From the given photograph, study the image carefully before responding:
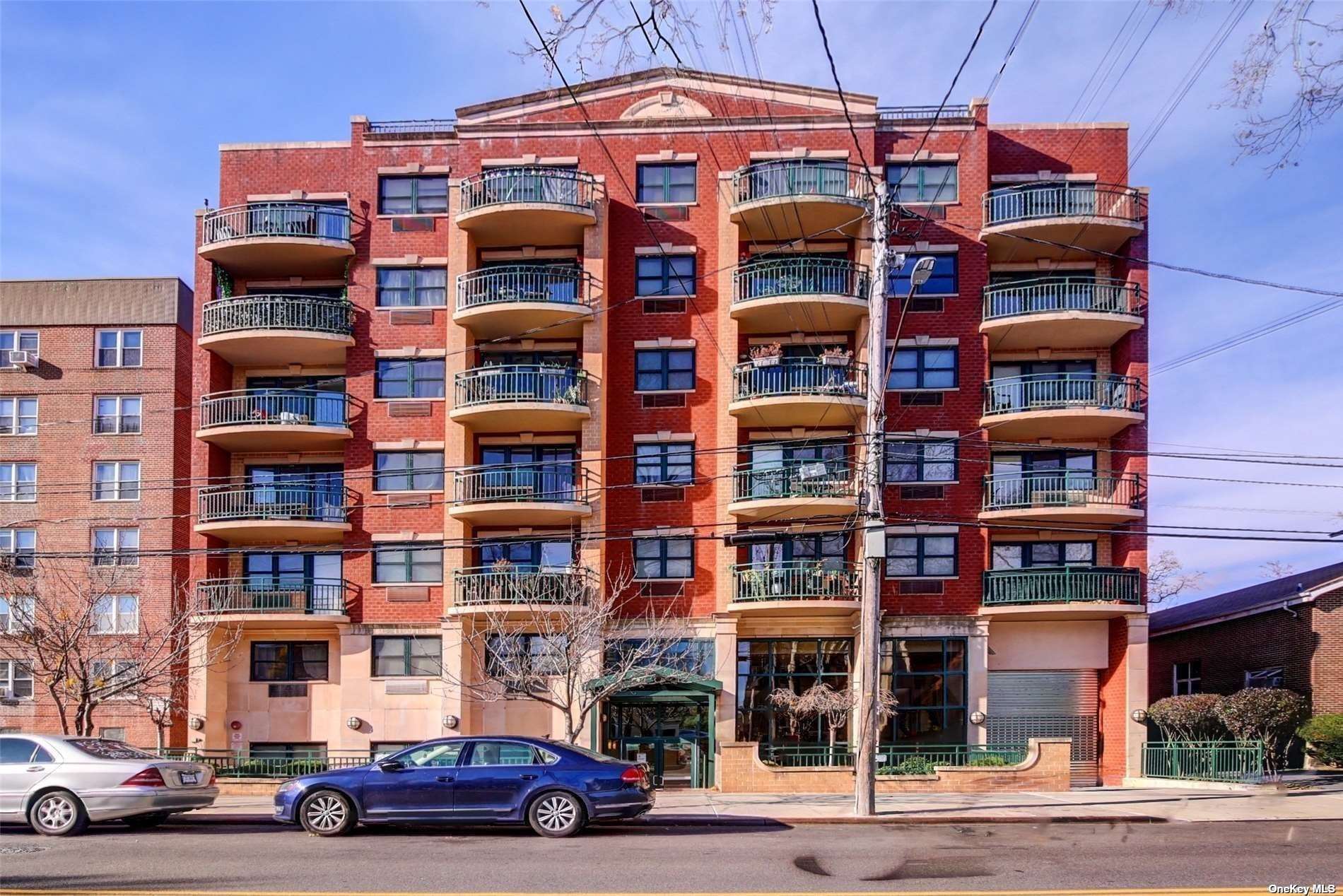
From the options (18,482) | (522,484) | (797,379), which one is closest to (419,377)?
(522,484)

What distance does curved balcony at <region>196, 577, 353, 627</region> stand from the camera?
3188 cm

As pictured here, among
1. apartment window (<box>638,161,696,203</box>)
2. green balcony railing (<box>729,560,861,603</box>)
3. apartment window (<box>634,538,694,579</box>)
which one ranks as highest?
apartment window (<box>638,161,696,203</box>)

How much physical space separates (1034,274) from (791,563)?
10.2 meters

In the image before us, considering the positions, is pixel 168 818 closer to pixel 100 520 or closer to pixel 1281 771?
pixel 100 520

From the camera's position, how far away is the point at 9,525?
35812mm

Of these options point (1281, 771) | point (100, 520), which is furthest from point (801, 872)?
point (100, 520)

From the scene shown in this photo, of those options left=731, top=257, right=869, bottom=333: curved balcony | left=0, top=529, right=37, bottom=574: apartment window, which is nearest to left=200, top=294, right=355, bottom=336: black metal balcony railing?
left=0, top=529, right=37, bottom=574: apartment window

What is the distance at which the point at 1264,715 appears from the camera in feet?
84.8

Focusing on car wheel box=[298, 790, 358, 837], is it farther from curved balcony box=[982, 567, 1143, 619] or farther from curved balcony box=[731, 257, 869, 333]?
curved balcony box=[982, 567, 1143, 619]

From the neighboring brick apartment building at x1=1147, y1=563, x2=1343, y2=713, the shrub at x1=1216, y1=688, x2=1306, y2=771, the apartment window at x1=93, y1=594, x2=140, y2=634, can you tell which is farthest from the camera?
the apartment window at x1=93, y1=594, x2=140, y2=634

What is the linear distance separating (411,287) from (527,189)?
4.30 m

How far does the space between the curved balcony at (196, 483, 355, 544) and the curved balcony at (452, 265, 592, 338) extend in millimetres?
5999

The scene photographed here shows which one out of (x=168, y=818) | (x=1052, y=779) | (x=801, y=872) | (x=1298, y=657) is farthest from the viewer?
(x=1298, y=657)

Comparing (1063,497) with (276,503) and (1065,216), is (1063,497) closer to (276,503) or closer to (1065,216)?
(1065,216)
